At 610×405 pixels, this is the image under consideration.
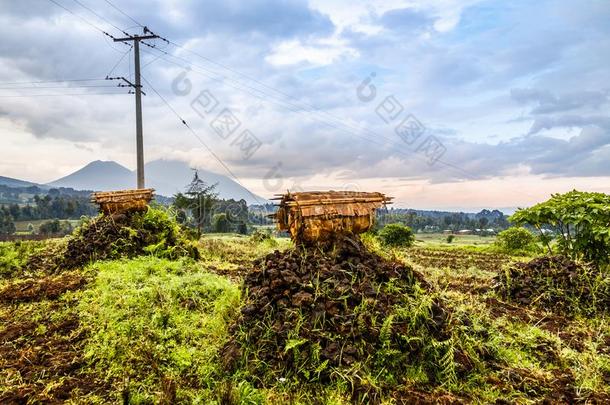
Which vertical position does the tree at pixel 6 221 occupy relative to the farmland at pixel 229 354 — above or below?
above

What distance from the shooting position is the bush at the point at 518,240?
63.5 feet

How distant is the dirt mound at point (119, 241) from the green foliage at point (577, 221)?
8.56 metres

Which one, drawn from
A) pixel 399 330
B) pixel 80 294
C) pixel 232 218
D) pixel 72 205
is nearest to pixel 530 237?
pixel 399 330

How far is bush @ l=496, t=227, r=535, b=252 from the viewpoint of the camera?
63.5ft

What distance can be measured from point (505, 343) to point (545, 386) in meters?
1.05

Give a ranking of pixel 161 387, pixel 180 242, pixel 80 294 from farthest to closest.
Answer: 1. pixel 180 242
2. pixel 80 294
3. pixel 161 387

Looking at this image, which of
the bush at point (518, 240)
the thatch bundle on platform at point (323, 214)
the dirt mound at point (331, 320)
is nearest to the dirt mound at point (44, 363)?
the dirt mound at point (331, 320)

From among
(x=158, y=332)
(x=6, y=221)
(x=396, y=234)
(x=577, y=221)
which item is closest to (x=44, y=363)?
(x=158, y=332)

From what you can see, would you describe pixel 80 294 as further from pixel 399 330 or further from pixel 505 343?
pixel 505 343

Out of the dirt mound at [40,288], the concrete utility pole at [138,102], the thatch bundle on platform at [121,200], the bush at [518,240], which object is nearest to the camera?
the dirt mound at [40,288]

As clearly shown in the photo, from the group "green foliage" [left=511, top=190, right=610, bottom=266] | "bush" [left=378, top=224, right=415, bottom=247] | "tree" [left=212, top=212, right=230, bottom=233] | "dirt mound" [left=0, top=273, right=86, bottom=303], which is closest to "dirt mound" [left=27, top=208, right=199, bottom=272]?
"dirt mound" [left=0, top=273, right=86, bottom=303]

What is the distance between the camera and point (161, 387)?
355cm

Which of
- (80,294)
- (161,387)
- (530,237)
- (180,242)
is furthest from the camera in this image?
(530,237)

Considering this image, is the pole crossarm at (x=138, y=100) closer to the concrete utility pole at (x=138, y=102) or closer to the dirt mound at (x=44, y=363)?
the concrete utility pole at (x=138, y=102)
